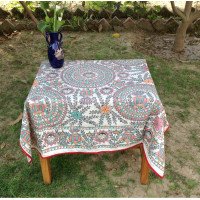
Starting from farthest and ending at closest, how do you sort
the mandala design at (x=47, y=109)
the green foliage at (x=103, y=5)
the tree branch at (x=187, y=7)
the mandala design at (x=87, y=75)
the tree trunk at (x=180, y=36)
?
the green foliage at (x=103, y=5) < the tree trunk at (x=180, y=36) < the tree branch at (x=187, y=7) < the mandala design at (x=87, y=75) < the mandala design at (x=47, y=109)

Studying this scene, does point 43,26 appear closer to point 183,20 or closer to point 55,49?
point 55,49

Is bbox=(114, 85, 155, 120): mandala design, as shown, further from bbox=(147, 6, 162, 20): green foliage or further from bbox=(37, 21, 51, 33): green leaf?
bbox=(147, 6, 162, 20): green foliage

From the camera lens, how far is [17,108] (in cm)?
441

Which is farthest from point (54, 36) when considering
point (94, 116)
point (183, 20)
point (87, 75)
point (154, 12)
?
point (154, 12)

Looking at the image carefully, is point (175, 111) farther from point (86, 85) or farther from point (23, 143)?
point (23, 143)

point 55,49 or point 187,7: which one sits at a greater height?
point 55,49

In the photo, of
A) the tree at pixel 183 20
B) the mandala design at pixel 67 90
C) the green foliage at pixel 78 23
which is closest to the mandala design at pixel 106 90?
the mandala design at pixel 67 90

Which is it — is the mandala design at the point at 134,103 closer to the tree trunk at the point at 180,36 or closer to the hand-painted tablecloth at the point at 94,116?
the hand-painted tablecloth at the point at 94,116

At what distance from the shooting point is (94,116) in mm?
2734

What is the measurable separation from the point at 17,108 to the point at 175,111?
237 centimetres

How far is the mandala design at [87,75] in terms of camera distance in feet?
9.64

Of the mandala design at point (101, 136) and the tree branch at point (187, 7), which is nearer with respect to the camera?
the mandala design at point (101, 136)

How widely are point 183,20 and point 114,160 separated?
334cm

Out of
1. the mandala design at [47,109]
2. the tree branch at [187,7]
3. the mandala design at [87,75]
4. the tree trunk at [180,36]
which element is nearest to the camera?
the mandala design at [47,109]
